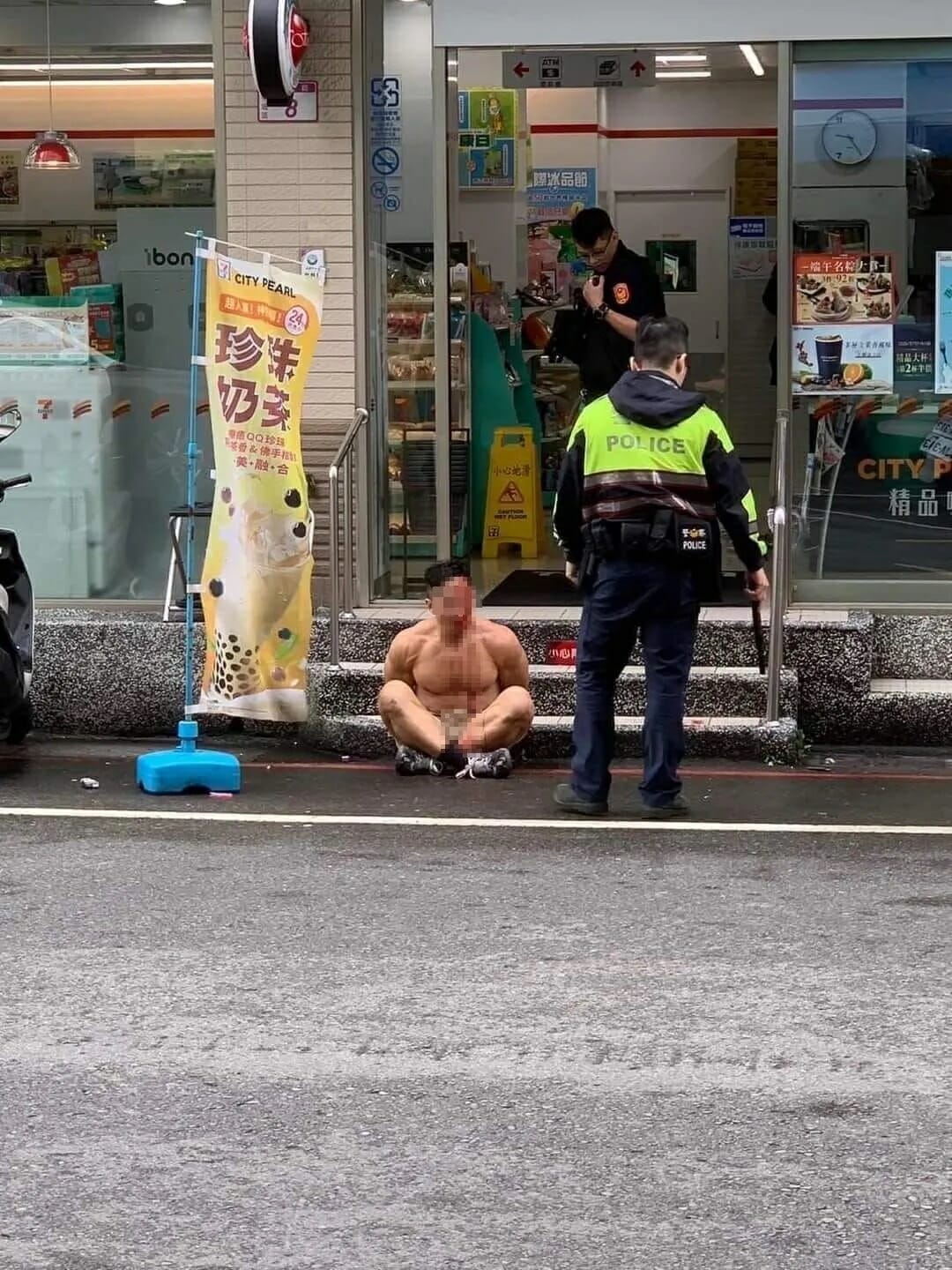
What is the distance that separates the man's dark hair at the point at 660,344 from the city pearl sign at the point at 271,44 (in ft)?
8.71

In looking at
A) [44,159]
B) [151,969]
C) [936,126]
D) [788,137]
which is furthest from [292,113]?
[151,969]

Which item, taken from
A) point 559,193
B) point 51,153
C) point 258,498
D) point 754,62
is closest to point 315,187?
point 51,153

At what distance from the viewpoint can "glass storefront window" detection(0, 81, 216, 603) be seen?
10.2 metres

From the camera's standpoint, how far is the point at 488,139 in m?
13.2

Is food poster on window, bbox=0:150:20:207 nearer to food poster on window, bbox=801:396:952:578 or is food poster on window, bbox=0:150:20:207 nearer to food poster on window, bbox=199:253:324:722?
food poster on window, bbox=199:253:324:722

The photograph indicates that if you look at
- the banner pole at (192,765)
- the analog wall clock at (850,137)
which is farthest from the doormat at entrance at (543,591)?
the banner pole at (192,765)

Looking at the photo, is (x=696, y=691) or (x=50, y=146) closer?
(x=696, y=691)

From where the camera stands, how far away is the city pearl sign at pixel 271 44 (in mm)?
9242

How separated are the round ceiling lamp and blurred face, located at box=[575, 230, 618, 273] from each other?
8.55 ft

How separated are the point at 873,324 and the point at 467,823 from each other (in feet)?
12.1

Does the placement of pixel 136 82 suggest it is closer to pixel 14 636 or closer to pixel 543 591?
pixel 14 636

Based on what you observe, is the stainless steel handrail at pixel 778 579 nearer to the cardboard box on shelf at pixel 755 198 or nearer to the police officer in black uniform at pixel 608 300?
the police officer in black uniform at pixel 608 300

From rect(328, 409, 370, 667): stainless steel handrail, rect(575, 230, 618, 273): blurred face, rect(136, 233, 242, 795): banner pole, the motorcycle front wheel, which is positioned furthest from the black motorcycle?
→ rect(575, 230, 618, 273): blurred face

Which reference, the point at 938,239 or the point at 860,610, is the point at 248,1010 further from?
the point at 938,239
